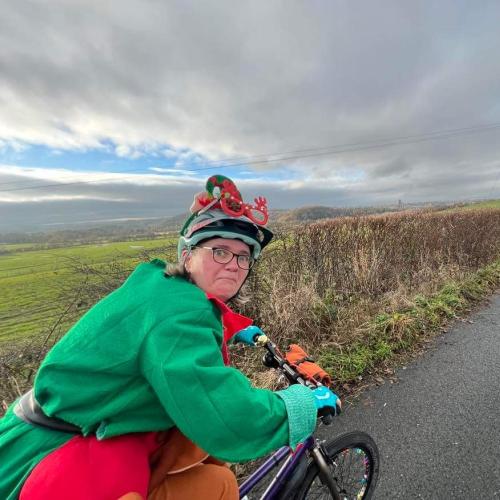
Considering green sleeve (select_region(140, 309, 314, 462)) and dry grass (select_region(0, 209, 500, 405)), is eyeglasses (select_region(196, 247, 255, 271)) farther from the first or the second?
dry grass (select_region(0, 209, 500, 405))

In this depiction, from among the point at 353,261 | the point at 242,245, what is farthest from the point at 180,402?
the point at 353,261

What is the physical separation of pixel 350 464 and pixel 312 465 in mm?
473

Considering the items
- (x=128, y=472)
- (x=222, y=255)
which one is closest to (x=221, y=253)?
(x=222, y=255)

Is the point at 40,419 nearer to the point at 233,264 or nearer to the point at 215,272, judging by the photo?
the point at 215,272

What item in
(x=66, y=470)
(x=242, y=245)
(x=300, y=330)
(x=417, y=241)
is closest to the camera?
(x=66, y=470)

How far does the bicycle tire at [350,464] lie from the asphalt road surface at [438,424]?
0.24 meters

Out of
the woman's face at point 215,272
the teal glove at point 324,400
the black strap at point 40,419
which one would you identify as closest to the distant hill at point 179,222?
the woman's face at point 215,272

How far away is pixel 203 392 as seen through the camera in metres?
1.03

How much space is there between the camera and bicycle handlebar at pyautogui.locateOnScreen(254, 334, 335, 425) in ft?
4.89

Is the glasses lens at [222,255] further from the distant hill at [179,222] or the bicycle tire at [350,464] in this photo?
the bicycle tire at [350,464]

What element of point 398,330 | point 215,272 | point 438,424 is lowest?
point 438,424

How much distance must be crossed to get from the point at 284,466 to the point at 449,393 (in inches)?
107

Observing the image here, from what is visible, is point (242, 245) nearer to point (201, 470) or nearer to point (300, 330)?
point (201, 470)

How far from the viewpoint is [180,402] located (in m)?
1.02
